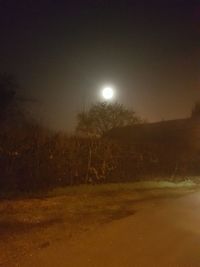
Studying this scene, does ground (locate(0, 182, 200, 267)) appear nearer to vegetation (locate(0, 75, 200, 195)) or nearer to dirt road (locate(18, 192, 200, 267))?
dirt road (locate(18, 192, 200, 267))

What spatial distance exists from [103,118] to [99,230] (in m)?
45.2

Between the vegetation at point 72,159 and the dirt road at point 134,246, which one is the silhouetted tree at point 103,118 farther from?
the dirt road at point 134,246

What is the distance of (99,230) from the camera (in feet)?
33.4

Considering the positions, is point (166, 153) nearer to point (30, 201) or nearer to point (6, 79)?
point (6, 79)

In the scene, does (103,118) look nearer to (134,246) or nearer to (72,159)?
(72,159)

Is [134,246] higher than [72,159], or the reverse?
[72,159]

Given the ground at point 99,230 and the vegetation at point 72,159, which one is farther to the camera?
the vegetation at point 72,159

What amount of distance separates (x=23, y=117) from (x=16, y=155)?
35.4 ft

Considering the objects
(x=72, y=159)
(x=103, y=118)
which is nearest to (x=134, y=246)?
(x=72, y=159)

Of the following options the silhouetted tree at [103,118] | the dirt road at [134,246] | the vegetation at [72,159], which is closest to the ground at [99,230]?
the dirt road at [134,246]

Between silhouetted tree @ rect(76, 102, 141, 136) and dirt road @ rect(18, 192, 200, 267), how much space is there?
42158 millimetres

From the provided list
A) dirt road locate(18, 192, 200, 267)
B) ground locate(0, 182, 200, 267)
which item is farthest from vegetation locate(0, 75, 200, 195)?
dirt road locate(18, 192, 200, 267)

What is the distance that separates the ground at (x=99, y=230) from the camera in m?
7.77

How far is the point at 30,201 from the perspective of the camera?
47.8ft
